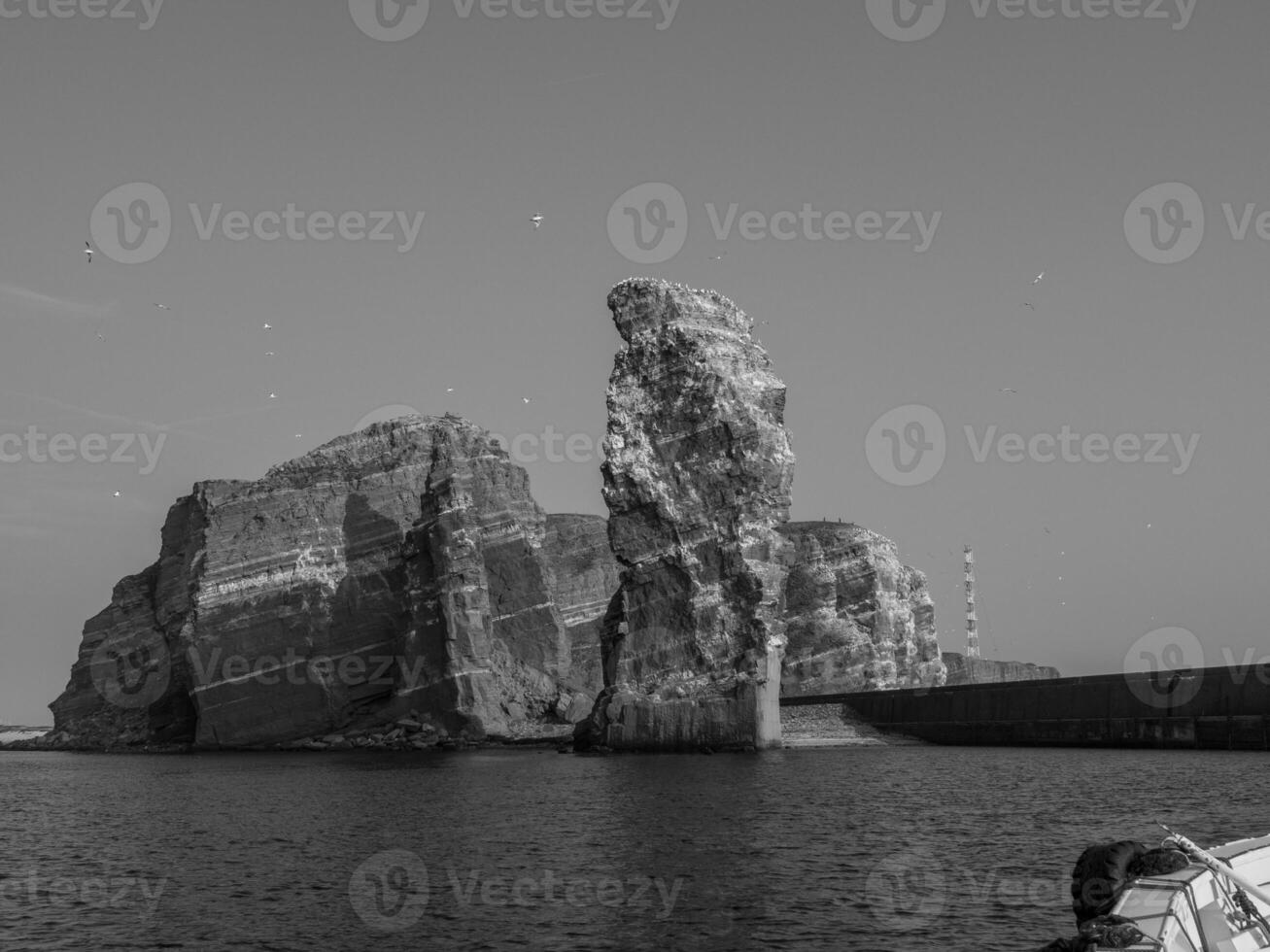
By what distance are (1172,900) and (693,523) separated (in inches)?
3322

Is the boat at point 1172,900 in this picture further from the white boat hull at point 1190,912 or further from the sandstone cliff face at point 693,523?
the sandstone cliff face at point 693,523

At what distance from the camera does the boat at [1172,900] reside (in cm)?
1928

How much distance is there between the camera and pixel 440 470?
15262cm

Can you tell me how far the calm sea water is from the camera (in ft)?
106

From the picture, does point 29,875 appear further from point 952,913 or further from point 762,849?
point 952,913

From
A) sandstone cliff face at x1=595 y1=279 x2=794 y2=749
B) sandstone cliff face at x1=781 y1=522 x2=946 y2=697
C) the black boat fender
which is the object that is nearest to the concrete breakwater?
sandstone cliff face at x1=595 y1=279 x2=794 y2=749

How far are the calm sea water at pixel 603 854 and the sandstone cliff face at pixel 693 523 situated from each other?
15920 millimetres

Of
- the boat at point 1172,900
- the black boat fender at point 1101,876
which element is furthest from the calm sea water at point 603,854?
the boat at point 1172,900

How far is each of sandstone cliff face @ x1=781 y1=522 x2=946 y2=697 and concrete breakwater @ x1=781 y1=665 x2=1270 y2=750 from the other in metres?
29.0

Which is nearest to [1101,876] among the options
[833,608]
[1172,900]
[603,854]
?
[1172,900]

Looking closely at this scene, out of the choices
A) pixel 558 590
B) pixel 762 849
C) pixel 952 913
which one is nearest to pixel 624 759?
pixel 762 849

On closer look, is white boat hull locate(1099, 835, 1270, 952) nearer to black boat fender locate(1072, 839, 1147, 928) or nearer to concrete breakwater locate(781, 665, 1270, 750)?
black boat fender locate(1072, 839, 1147, 928)

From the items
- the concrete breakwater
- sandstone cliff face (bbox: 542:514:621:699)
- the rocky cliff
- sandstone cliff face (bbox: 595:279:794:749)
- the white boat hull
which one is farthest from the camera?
sandstone cliff face (bbox: 542:514:621:699)

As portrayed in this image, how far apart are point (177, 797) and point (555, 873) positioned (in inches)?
1663
